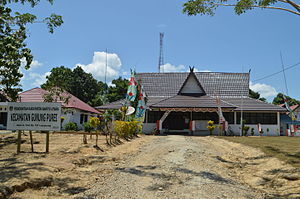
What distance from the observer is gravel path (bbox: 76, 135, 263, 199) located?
16.8 ft

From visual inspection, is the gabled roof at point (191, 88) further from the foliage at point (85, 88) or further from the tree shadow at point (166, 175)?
the foliage at point (85, 88)

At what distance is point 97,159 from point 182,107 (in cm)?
1511

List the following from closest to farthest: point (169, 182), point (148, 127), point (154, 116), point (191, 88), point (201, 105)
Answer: point (169, 182) → point (201, 105) → point (148, 127) → point (154, 116) → point (191, 88)

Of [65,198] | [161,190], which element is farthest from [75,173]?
[161,190]

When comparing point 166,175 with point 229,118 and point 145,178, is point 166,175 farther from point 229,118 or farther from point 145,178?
point 229,118

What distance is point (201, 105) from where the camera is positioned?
23250 millimetres

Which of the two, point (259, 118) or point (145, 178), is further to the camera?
point (259, 118)

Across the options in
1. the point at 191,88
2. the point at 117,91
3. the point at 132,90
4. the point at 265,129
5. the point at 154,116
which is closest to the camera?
the point at 132,90

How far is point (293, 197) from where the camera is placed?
5.42 m

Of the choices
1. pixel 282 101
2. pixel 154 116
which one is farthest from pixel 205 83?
pixel 282 101

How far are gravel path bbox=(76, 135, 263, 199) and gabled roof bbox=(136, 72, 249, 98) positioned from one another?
19771 millimetres

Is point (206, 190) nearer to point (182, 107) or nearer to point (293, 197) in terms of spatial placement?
point (293, 197)

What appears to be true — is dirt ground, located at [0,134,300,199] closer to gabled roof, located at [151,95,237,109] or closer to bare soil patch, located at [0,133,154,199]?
bare soil patch, located at [0,133,154,199]

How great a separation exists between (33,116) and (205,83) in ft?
73.5
